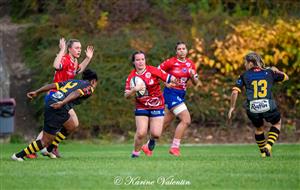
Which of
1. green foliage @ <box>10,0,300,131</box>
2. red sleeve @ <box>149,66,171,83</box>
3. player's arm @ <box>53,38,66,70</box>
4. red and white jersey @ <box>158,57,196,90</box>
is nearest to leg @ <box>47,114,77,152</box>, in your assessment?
player's arm @ <box>53,38,66,70</box>

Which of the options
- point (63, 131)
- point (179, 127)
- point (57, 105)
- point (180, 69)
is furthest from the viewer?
point (180, 69)

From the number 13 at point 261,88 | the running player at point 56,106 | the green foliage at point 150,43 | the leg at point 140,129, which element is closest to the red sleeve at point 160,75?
the leg at point 140,129

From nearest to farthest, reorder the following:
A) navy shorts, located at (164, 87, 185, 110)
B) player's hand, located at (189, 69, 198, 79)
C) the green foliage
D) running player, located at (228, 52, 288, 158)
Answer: running player, located at (228, 52, 288, 158) → player's hand, located at (189, 69, 198, 79) → navy shorts, located at (164, 87, 185, 110) → the green foliage

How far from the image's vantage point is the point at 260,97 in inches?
529

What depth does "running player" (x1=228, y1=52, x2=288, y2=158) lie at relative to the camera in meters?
13.4

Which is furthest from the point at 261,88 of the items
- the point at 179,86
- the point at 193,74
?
the point at 179,86

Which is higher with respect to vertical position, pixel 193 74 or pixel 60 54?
pixel 60 54

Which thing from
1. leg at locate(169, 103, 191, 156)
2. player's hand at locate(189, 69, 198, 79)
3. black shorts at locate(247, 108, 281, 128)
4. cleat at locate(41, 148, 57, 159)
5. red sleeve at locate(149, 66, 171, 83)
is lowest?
cleat at locate(41, 148, 57, 159)

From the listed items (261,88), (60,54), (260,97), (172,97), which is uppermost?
(60,54)

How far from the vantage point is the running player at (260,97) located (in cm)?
1345

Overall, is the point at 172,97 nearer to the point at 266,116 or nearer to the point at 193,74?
the point at 193,74

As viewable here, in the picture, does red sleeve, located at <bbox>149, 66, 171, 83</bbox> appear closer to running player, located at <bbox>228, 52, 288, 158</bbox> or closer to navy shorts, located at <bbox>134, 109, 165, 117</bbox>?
navy shorts, located at <bbox>134, 109, 165, 117</bbox>

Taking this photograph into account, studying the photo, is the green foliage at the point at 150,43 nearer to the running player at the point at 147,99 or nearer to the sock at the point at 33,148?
the running player at the point at 147,99

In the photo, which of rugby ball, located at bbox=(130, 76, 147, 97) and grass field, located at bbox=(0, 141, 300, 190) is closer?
grass field, located at bbox=(0, 141, 300, 190)
